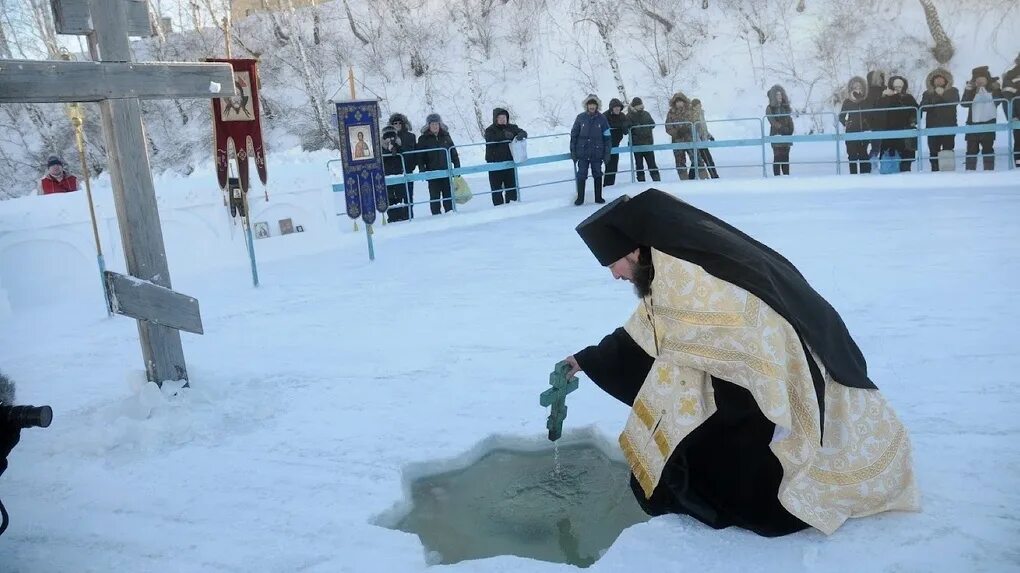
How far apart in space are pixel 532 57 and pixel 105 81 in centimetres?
2147

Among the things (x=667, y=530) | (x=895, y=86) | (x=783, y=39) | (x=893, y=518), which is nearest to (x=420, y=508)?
(x=667, y=530)

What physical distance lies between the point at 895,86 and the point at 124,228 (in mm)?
10169

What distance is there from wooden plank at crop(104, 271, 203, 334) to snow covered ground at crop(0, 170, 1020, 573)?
1.16 feet

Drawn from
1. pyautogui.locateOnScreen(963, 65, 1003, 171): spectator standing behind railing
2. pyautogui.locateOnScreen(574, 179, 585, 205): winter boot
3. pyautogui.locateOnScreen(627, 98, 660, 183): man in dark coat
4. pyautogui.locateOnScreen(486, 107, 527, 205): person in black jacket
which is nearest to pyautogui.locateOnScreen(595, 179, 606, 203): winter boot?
pyautogui.locateOnScreen(574, 179, 585, 205): winter boot

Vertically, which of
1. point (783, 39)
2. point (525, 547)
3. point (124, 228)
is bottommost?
point (525, 547)

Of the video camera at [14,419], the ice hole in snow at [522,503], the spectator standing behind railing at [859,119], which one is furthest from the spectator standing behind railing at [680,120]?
the video camera at [14,419]

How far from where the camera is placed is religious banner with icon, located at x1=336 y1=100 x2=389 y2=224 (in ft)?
26.5

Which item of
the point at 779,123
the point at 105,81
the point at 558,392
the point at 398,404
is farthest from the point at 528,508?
the point at 779,123

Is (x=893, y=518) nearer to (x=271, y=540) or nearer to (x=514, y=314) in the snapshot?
(x=271, y=540)

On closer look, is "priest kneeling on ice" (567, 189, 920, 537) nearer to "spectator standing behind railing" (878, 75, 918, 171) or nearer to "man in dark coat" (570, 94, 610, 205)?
"man in dark coat" (570, 94, 610, 205)

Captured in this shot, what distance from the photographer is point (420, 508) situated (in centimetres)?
325

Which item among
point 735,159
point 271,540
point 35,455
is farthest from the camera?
point 735,159

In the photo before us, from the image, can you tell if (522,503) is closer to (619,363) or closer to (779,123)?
(619,363)

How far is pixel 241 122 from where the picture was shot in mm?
7523
